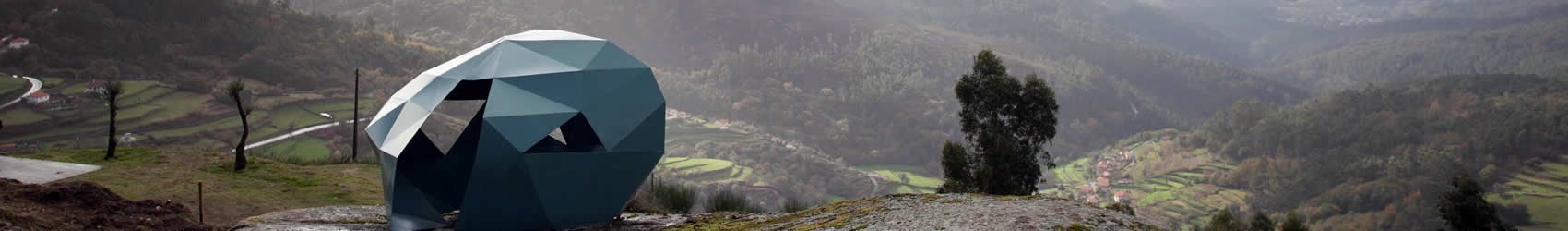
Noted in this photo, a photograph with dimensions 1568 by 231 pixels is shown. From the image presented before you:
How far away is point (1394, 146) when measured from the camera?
93.5 m

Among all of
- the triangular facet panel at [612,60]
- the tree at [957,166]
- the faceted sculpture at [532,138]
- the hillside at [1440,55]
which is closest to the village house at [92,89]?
the faceted sculpture at [532,138]

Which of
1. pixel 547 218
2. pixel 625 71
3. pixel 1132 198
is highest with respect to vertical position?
pixel 625 71

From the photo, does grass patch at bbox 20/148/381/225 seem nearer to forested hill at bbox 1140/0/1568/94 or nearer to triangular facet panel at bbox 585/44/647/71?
triangular facet panel at bbox 585/44/647/71

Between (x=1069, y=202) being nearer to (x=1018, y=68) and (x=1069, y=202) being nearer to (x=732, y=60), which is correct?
(x=732, y=60)

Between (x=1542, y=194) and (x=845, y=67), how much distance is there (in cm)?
8311

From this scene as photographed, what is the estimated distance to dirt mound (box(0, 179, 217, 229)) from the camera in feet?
56.5

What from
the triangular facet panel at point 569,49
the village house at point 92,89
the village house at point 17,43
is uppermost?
the triangular facet panel at point 569,49

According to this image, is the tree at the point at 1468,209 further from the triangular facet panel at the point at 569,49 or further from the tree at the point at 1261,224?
the triangular facet panel at the point at 569,49

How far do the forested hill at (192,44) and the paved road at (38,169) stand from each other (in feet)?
105

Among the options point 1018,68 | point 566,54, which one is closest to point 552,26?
point 1018,68

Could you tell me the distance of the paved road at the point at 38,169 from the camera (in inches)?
1082

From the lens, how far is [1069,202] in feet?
56.7

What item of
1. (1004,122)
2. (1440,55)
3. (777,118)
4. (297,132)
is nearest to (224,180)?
(1004,122)

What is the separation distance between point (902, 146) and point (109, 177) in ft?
317
